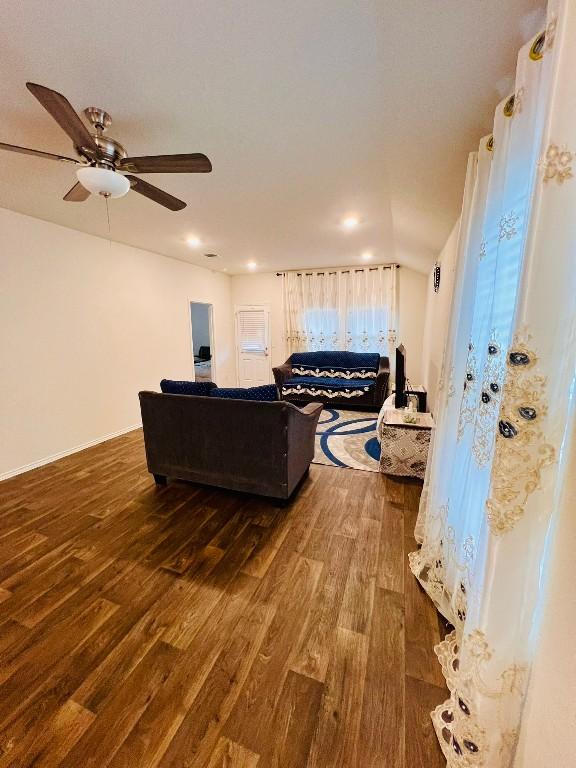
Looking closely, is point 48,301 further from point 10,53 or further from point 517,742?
point 517,742

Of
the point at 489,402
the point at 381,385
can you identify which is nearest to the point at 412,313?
the point at 381,385

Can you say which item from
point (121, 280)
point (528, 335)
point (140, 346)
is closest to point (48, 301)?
point (121, 280)

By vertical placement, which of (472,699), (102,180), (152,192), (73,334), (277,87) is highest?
(277,87)

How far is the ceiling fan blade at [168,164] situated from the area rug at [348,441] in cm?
268

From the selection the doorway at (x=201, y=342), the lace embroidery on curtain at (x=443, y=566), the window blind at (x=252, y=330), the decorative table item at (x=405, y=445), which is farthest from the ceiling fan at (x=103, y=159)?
the doorway at (x=201, y=342)

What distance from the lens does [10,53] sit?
1.23 m

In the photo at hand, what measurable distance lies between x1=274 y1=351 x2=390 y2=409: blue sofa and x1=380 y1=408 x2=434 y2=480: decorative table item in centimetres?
202

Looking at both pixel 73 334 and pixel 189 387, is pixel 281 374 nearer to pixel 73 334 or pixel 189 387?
pixel 189 387

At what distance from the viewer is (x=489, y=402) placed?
1.12 metres

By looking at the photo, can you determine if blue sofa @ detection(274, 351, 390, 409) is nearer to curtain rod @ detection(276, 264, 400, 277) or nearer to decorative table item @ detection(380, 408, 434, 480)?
curtain rod @ detection(276, 264, 400, 277)

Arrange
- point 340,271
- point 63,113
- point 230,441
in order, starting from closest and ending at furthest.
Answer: point 63,113, point 230,441, point 340,271

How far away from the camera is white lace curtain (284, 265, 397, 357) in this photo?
5.64 metres

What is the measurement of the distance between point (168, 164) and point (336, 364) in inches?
181

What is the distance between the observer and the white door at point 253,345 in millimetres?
6666
